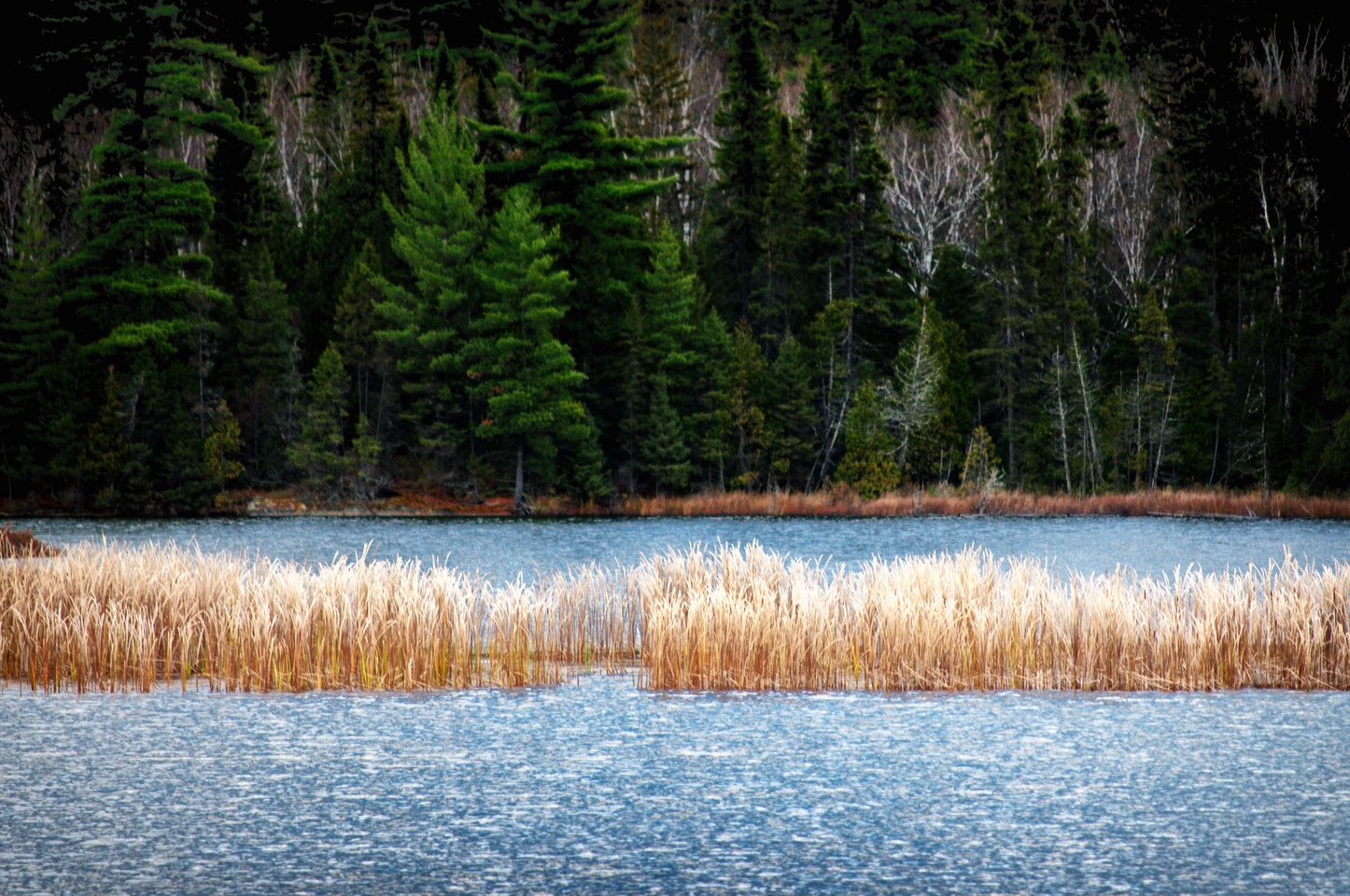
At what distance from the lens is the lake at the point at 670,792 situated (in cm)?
1038

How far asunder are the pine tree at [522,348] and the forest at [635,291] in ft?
0.57

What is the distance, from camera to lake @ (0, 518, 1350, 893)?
10383 mm


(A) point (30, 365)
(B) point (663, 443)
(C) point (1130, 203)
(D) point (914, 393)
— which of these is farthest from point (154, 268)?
(C) point (1130, 203)

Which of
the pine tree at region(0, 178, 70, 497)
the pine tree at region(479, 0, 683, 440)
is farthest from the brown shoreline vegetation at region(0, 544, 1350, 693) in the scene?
the pine tree at region(479, 0, 683, 440)

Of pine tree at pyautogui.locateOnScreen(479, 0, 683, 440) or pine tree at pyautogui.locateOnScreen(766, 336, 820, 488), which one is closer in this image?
pine tree at pyautogui.locateOnScreen(766, 336, 820, 488)

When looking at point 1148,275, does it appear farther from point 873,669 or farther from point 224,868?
point 224,868

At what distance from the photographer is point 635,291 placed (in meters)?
68.1

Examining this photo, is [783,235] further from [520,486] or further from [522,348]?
[520,486]

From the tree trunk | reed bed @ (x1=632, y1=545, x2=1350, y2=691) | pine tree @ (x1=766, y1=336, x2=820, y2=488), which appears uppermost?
pine tree @ (x1=766, y1=336, x2=820, y2=488)


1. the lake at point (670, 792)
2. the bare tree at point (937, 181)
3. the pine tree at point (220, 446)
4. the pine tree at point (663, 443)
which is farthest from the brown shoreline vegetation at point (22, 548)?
the bare tree at point (937, 181)

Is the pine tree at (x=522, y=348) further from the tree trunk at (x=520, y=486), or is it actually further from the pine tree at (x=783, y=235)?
the pine tree at (x=783, y=235)

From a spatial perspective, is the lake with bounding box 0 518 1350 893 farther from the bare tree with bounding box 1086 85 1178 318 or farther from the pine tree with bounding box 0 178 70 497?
the bare tree with bounding box 1086 85 1178 318

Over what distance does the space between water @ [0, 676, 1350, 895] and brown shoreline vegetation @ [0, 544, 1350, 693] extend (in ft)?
2.06

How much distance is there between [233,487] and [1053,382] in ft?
115
